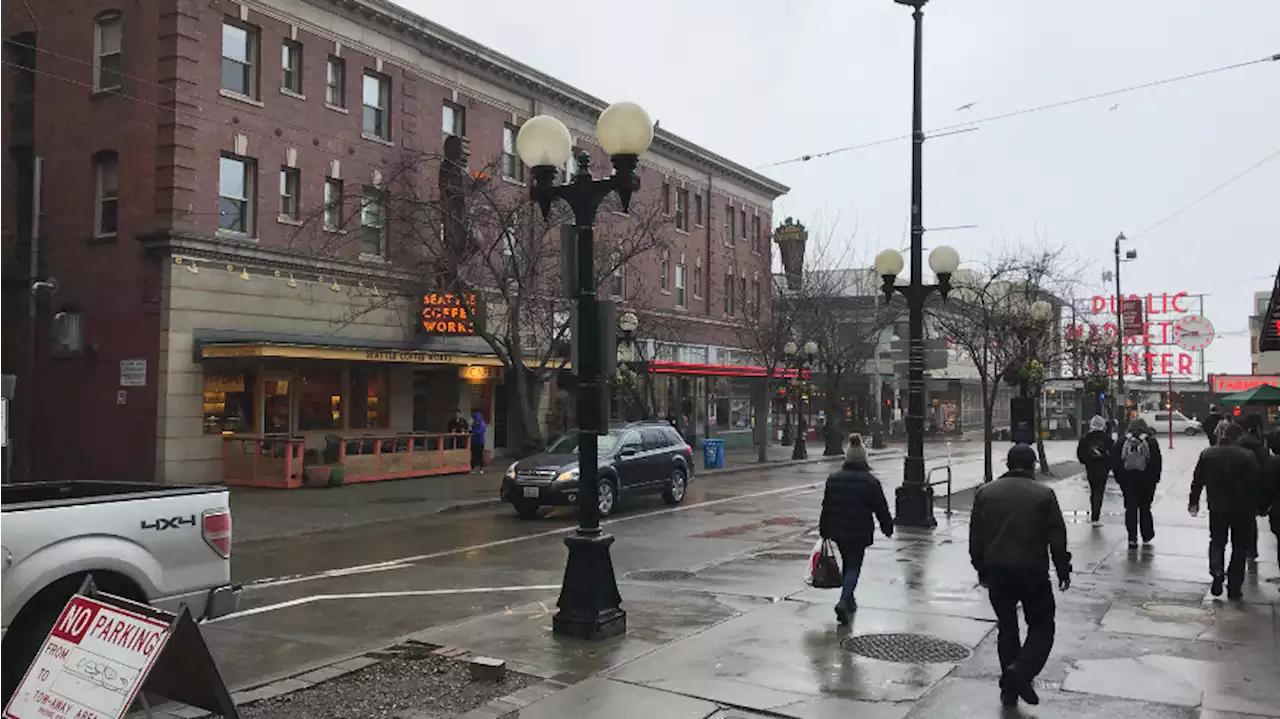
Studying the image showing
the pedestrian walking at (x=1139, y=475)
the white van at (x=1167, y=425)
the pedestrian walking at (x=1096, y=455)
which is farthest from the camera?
the white van at (x=1167, y=425)

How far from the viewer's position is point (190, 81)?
21438 mm


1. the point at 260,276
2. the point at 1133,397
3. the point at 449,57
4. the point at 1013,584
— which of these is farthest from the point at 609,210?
the point at 1133,397

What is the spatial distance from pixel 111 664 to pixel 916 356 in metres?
13.1

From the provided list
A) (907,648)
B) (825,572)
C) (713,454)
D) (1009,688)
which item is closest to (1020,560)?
(1009,688)

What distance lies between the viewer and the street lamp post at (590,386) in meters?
8.23

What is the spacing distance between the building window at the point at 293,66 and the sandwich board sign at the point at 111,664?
21118 mm

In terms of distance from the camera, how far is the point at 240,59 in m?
22.8

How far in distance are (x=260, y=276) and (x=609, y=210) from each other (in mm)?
11311

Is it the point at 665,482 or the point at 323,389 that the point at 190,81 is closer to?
the point at 323,389

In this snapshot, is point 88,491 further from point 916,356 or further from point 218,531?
point 916,356

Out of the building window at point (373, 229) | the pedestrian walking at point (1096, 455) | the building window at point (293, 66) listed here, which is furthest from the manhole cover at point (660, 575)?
the building window at point (293, 66)

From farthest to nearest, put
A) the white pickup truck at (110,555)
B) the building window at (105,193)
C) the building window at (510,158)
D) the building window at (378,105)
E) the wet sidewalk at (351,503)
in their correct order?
the building window at (510,158) < the building window at (378,105) < the building window at (105,193) < the wet sidewalk at (351,503) < the white pickup truck at (110,555)

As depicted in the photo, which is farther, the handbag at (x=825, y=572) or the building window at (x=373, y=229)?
the building window at (x=373, y=229)

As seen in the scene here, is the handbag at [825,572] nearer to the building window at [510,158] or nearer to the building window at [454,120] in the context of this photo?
the building window at [454,120]
